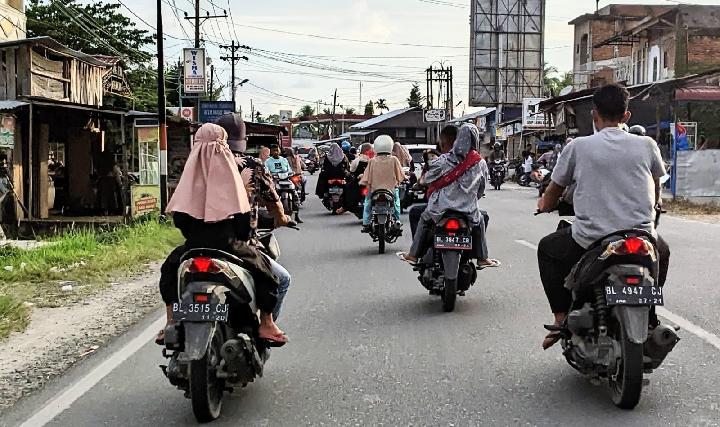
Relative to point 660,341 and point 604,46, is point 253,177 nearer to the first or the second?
point 660,341

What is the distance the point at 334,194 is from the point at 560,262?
15.7m

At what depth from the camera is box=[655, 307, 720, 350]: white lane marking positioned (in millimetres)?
6484

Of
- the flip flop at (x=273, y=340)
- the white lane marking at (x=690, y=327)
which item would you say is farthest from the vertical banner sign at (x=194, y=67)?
the flip flop at (x=273, y=340)

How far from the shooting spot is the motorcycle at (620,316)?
4562mm

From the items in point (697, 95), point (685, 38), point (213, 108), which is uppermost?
point (685, 38)

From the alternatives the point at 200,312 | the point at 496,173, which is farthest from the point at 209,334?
the point at 496,173

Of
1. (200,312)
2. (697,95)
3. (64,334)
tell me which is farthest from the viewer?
(697,95)

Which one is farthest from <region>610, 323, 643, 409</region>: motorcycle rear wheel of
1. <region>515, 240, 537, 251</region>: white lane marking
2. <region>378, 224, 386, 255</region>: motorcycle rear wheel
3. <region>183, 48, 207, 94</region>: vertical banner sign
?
<region>183, 48, 207, 94</region>: vertical banner sign

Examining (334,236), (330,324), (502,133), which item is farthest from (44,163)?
(502,133)

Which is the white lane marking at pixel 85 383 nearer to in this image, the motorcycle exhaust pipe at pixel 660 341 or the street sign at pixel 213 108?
the motorcycle exhaust pipe at pixel 660 341

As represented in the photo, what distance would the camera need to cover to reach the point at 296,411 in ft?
16.1

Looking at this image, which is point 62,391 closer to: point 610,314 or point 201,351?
point 201,351

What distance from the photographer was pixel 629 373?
4.53 metres

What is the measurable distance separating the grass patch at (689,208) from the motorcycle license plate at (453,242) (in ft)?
45.4
